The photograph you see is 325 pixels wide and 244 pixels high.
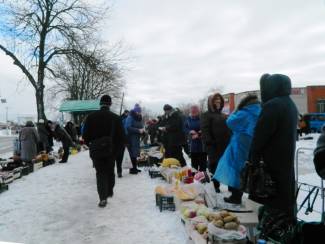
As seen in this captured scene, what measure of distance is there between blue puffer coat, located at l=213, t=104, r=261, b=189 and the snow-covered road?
37.3 inches

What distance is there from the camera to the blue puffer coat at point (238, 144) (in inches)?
202

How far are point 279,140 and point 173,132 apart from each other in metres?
5.10

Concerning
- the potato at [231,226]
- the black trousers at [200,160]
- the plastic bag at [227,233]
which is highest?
the black trousers at [200,160]

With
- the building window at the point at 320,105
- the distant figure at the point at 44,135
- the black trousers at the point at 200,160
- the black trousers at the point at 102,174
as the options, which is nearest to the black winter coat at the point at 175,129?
the black trousers at the point at 200,160

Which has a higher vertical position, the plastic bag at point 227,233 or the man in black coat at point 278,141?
the man in black coat at point 278,141

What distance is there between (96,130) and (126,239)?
7.40 feet

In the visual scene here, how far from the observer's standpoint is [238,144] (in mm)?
5301

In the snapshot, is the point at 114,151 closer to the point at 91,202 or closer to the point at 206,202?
the point at 91,202

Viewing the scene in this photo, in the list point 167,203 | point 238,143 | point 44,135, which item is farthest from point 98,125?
point 44,135

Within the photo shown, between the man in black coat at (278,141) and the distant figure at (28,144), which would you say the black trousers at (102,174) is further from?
the distant figure at (28,144)

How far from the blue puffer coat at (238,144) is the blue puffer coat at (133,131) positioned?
15.6 ft

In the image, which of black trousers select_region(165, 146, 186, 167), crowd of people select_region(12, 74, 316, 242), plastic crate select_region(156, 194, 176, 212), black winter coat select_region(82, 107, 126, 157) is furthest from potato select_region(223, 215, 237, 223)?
black trousers select_region(165, 146, 186, 167)

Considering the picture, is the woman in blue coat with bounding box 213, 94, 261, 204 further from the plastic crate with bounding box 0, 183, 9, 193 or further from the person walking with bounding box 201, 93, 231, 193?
the plastic crate with bounding box 0, 183, 9, 193

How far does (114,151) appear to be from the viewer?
705 centimetres
